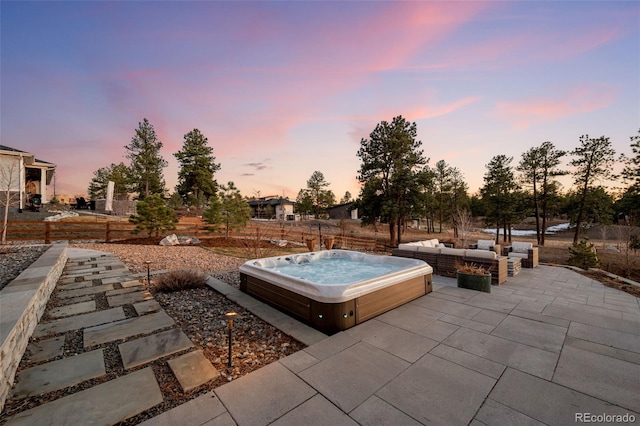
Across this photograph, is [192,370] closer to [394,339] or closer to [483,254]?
[394,339]

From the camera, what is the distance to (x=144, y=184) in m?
28.8

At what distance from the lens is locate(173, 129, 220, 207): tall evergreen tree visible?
1206 inches

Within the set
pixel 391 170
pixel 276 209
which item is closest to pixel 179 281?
pixel 391 170

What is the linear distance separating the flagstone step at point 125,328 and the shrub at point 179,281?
136 centimetres

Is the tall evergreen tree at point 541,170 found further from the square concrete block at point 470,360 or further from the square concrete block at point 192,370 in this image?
the square concrete block at point 192,370

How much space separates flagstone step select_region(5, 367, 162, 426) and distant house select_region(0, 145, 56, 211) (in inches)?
538

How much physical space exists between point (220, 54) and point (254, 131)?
380 centimetres

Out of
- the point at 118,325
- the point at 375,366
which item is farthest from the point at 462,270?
the point at 118,325

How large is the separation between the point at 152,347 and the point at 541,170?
24.6 m

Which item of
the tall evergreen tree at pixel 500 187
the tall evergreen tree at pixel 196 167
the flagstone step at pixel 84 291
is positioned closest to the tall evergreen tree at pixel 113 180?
the tall evergreen tree at pixel 196 167

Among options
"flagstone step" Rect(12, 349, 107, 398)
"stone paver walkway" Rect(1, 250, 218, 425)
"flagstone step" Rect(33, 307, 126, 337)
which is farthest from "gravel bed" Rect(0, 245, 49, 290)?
"flagstone step" Rect(12, 349, 107, 398)

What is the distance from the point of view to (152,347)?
9.11 feet

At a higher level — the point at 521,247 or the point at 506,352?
the point at 521,247

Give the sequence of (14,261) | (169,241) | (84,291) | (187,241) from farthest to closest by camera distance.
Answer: (187,241), (169,241), (14,261), (84,291)
